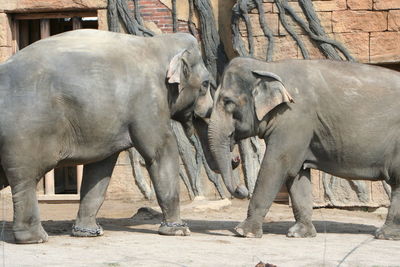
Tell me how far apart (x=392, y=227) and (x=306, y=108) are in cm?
139

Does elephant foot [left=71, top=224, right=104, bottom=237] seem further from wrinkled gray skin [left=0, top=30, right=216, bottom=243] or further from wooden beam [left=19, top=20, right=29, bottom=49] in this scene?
wooden beam [left=19, top=20, right=29, bottom=49]

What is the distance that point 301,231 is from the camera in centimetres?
916

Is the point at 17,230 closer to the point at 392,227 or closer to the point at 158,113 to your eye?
the point at 158,113

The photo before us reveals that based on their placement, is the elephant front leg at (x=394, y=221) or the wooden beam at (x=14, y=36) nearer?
the elephant front leg at (x=394, y=221)

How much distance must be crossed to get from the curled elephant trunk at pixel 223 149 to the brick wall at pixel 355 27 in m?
3.32

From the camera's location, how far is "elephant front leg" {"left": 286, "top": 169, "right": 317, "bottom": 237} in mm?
9164

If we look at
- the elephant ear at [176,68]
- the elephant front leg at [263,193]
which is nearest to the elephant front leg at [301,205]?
the elephant front leg at [263,193]

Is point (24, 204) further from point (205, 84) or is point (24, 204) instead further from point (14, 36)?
point (14, 36)

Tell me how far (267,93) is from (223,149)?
0.73m

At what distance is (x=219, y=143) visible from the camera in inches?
363

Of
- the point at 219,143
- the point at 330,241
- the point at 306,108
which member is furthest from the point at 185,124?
the point at 330,241

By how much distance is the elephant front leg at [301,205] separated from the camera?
916 cm

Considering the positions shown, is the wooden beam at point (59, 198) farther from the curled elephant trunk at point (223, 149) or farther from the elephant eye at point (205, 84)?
the curled elephant trunk at point (223, 149)

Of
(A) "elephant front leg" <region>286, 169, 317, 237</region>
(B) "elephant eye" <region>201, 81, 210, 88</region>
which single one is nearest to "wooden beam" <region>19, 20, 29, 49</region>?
(B) "elephant eye" <region>201, 81, 210, 88</region>
